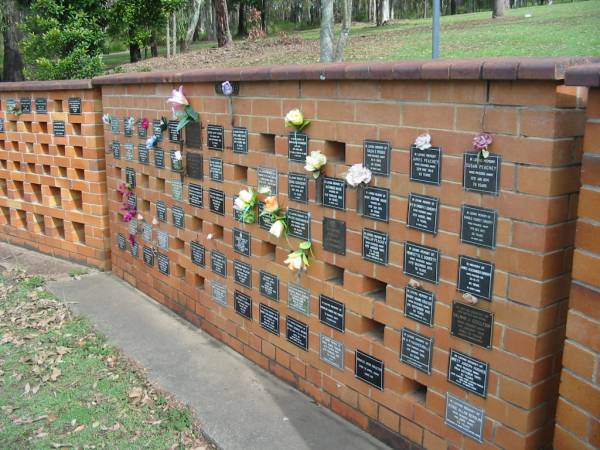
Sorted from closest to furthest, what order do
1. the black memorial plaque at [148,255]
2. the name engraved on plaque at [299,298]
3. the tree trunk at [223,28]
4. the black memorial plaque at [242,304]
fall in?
the name engraved on plaque at [299,298]
the black memorial plaque at [242,304]
the black memorial plaque at [148,255]
the tree trunk at [223,28]

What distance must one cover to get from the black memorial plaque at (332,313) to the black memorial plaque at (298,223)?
365mm

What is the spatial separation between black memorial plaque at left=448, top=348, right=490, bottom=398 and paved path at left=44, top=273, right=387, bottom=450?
2.38 ft

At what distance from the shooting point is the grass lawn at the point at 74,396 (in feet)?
11.8

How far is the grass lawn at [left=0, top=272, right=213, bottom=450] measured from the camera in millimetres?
3584

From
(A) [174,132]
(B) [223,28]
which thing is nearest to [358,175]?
(A) [174,132]

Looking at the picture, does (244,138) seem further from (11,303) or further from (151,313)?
(11,303)

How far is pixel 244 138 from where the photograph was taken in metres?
4.12

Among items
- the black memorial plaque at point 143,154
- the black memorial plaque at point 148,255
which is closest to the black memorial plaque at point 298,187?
the black memorial plaque at point 143,154

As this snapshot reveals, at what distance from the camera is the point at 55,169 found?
6.95 meters

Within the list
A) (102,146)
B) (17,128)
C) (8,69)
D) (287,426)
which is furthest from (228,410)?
(8,69)

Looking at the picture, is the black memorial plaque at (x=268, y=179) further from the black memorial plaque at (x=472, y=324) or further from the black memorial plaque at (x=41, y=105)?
the black memorial plaque at (x=41, y=105)

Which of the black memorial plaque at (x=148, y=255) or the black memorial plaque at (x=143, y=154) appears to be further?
the black memorial plaque at (x=148, y=255)

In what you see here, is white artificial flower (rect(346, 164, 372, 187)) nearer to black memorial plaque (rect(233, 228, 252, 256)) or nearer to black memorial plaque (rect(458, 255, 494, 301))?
black memorial plaque (rect(458, 255, 494, 301))

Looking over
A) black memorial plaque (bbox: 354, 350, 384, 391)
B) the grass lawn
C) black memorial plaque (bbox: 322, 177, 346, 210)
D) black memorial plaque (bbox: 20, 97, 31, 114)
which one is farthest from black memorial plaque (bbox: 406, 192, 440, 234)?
black memorial plaque (bbox: 20, 97, 31, 114)
